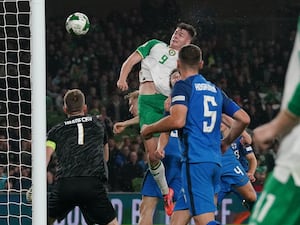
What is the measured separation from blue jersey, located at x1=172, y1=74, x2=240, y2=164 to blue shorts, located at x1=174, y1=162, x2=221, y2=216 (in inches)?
2.1

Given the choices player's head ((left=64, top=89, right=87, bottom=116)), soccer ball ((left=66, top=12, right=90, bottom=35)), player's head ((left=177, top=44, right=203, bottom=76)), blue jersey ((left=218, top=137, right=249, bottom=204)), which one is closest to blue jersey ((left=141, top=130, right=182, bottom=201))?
blue jersey ((left=218, top=137, right=249, bottom=204))

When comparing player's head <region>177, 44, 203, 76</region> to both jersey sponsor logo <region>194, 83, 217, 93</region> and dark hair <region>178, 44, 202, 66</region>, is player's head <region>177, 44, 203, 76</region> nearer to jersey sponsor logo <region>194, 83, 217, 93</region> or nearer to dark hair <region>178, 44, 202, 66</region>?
dark hair <region>178, 44, 202, 66</region>

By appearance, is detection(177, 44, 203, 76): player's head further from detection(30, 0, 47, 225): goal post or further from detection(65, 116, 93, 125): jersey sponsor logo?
detection(65, 116, 93, 125): jersey sponsor logo

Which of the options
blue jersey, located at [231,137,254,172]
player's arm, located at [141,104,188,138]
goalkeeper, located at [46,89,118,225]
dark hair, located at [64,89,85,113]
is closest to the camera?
player's arm, located at [141,104,188,138]

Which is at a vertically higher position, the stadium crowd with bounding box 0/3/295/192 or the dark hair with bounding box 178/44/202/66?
the dark hair with bounding box 178/44/202/66

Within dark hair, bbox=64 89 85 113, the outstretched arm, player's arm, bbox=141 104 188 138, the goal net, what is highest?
the outstretched arm

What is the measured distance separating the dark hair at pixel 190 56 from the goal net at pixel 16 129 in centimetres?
173

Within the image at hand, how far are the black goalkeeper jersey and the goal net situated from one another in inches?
11.8

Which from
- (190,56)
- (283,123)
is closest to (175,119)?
(190,56)

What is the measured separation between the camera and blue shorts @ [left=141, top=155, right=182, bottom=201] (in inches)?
374

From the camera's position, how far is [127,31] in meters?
20.3

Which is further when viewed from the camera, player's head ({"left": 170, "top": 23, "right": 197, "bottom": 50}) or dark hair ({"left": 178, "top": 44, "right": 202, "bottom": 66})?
player's head ({"left": 170, "top": 23, "right": 197, "bottom": 50})

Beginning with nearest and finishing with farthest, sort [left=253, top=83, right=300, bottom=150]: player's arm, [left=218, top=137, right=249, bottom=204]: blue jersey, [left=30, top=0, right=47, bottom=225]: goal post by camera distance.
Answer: [left=253, top=83, right=300, bottom=150]: player's arm → [left=30, top=0, right=47, bottom=225]: goal post → [left=218, top=137, right=249, bottom=204]: blue jersey

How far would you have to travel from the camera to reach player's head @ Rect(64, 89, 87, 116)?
884cm
